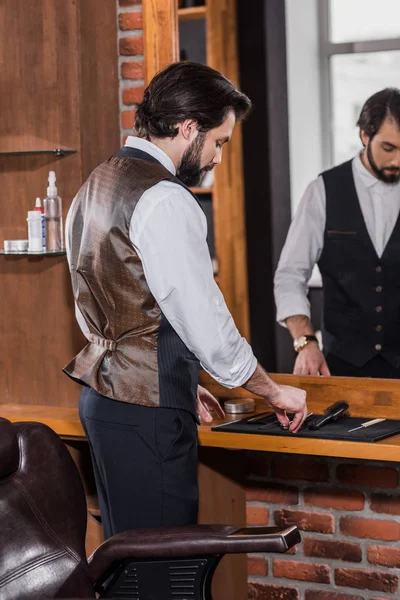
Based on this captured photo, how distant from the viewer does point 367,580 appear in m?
3.03

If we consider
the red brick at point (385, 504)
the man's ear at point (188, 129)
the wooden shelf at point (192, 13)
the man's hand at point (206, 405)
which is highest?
the wooden shelf at point (192, 13)

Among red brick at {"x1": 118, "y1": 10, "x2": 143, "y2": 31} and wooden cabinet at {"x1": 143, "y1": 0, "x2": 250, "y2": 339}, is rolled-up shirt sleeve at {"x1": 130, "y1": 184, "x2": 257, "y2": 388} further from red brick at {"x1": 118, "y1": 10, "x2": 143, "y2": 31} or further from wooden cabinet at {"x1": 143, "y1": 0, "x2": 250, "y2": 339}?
red brick at {"x1": 118, "y1": 10, "x2": 143, "y2": 31}

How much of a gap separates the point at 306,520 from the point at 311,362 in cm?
51

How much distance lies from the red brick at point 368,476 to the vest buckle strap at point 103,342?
0.99m

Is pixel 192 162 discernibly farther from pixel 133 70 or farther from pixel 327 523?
pixel 327 523

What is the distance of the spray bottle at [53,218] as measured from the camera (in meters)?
3.06

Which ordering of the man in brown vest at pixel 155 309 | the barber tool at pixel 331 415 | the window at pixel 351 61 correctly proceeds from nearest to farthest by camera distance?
the man in brown vest at pixel 155 309 < the barber tool at pixel 331 415 < the window at pixel 351 61

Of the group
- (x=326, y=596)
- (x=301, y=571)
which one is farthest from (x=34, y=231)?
(x=326, y=596)

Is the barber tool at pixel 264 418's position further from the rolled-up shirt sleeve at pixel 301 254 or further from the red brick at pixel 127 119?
the red brick at pixel 127 119

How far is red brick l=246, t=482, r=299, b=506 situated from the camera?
10.2ft

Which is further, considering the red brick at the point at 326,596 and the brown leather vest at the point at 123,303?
the red brick at the point at 326,596

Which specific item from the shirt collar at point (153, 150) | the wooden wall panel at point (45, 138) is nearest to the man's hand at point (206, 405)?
the wooden wall panel at point (45, 138)

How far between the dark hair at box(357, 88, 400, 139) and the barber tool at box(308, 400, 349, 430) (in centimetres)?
84

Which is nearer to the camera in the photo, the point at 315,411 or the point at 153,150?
the point at 153,150
